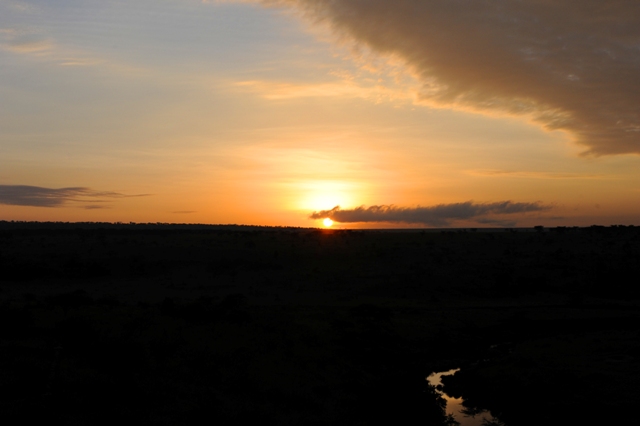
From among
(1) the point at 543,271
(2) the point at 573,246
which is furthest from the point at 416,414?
(2) the point at 573,246

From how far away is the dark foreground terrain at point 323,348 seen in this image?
15695 mm

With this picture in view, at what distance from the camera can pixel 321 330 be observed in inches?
1022

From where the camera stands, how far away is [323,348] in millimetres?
23141

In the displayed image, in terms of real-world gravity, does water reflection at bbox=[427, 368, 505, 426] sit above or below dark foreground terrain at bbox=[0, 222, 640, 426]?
below

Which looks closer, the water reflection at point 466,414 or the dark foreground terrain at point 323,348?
the dark foreground terrain at point 323,348

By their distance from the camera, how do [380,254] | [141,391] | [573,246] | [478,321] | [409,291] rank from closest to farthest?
[141,391]
[478,321]
[409,291]
[380,254]
[573,246]

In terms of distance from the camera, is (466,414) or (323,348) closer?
(466,414)

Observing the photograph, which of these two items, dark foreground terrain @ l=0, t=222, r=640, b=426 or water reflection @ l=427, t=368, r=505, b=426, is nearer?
dark foreground terrain @ l=0, t=222, r=640, b=426

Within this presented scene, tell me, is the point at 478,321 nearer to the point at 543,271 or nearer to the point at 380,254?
the point at 543,271

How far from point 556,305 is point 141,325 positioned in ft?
93.5

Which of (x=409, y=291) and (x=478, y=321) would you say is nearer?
(x=478, y=321)

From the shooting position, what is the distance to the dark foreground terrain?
1570cm

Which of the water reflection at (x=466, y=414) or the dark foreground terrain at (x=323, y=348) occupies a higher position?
the dark foreground terrain at (x=323, y=348)

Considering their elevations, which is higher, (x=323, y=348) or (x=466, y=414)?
(x=323, y=348)
